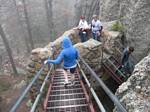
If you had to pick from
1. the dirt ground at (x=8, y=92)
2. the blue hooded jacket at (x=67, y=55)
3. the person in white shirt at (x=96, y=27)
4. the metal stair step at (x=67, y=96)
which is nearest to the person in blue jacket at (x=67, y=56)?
the blue hooded jacket at (x=67, y=55)

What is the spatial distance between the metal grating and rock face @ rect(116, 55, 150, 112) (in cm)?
181

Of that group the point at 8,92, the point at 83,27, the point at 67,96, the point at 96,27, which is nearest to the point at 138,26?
the point at 96,27

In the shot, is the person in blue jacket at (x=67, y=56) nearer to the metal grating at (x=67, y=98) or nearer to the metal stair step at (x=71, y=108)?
the metal grating at (x=67, y=98)

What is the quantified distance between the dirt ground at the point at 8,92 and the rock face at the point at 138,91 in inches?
569

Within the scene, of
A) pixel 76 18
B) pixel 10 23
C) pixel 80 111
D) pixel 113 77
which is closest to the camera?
pixel 80 111

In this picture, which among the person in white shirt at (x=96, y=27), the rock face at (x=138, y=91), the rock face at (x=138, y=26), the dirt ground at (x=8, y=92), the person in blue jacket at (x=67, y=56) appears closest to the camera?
the rock face at (x=138, y=91)

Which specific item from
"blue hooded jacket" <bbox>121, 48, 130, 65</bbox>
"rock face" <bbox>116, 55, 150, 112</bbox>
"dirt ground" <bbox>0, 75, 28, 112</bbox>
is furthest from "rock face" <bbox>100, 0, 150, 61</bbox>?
"dirt ground" <bbox>0, 75, 28, 112</bbox>

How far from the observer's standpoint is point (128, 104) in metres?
7.13

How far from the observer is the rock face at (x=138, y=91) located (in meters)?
6.85

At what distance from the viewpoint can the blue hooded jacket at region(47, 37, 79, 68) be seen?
394 inches

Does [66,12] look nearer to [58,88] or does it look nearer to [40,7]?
[40,7]

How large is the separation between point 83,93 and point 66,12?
3573 cm

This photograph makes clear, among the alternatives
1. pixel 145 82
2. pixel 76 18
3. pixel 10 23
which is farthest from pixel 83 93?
pixel 10 23

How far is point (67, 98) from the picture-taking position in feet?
35.8
